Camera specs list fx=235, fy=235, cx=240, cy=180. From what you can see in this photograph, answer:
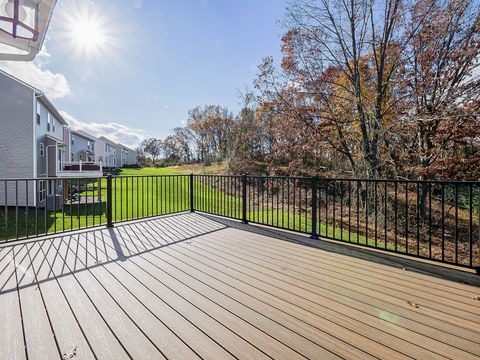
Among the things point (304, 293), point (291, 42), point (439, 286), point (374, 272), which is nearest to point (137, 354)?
point (304, 293)

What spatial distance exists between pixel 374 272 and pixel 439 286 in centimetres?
51

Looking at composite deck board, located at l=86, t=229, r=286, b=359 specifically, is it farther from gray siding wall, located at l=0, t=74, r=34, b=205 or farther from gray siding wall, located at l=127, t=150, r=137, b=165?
gray siding wall, located at l=127, t=150, r=137, b=165

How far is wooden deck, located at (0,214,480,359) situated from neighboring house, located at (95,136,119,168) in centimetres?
3712

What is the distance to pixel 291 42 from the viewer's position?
26.3ft

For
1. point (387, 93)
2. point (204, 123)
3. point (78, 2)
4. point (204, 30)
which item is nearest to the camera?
point (78, 2)

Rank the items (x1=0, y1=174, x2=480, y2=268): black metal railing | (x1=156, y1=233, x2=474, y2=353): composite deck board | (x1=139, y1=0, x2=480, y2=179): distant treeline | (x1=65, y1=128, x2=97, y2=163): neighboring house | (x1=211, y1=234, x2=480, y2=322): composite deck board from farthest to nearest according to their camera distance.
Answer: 1. (x1=65, y1=128, x2=97, y2=163): neighboring house
2. (x1=139, y1=0, x2=480, y2=179): distant treeline
3. (x1=0, y1=174, x2=480, y2=268): black metal railing
4. (x1=211, y1=234, x2=480, y2=322): composite deck board
5. (x1=156, y1=233, x2=474, y2=353): composite deck board

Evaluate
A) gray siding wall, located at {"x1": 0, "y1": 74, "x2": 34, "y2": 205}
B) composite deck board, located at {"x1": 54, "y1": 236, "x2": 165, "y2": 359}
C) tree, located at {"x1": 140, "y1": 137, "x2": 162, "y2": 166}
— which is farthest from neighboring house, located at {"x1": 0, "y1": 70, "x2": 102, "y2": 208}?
tree, located at {"x1": 140, "y1": 137, "x2": 162, "y2": 166}

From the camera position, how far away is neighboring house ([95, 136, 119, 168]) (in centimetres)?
3643

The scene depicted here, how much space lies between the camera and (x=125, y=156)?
50.3 m

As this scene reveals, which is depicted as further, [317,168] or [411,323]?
[317,168]

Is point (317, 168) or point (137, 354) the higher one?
point (317, 168)

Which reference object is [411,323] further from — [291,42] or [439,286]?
[291,42]

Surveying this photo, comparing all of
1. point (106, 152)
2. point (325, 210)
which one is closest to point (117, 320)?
point (325, 210)

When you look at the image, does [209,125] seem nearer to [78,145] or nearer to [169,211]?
[78,145]
